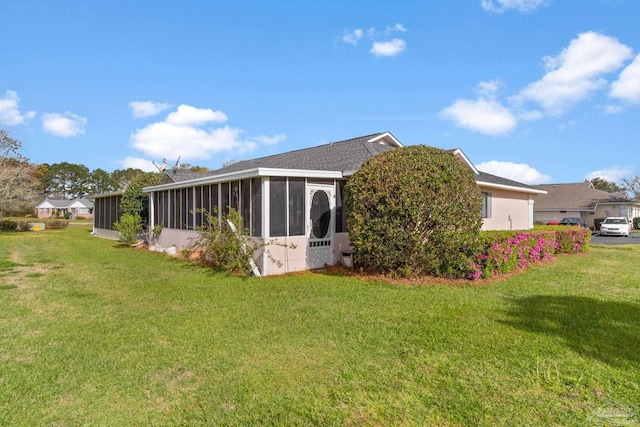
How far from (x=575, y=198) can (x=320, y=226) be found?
36032 mm

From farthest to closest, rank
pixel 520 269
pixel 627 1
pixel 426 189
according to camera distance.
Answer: pixel 520 269 → pixel 627 1 → pixel 426 189

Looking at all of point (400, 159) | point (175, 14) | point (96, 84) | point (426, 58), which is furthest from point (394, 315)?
point (96, 84)

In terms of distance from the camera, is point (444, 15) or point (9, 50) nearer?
point (444, 15)

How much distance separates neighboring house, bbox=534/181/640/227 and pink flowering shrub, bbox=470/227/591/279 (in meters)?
25.6

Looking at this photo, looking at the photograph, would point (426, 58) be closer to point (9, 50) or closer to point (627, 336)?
point (627, 336)

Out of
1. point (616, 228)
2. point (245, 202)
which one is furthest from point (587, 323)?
point (616, 228)

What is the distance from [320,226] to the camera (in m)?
9.98

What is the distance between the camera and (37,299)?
6859 mm

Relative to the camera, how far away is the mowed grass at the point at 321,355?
2.99 metres

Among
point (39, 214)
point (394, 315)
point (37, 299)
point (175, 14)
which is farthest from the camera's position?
point (39, 214)

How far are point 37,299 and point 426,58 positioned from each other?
13.6 m

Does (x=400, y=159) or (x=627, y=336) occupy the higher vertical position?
(x=400, y=159)

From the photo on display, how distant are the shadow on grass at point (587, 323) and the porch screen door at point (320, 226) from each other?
5031 millimetres

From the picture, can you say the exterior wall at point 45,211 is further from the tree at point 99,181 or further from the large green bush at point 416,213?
the large green bush at point 416,213
